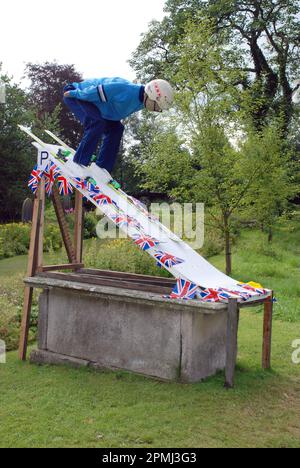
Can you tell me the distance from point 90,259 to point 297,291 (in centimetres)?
445

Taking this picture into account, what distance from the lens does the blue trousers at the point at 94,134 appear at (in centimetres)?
599

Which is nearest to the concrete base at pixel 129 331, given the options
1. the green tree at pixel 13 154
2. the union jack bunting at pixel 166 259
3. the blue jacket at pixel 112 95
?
the union jack bunting at pixel 166 259

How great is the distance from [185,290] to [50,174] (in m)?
2.36

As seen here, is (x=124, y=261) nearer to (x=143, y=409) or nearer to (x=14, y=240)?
(x=143, y=409)

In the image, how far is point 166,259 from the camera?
514 cm

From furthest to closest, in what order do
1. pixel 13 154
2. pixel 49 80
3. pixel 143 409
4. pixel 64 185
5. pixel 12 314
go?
pixel 49 80 → pixel 13 154 → pixel 12 314 → pixel 64 185 → pixel 143 409

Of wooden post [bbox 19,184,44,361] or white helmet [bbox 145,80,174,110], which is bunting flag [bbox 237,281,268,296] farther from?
wooden post [bbox 19,184,44,361]

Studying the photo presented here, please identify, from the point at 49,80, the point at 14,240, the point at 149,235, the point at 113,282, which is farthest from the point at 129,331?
the point at 49,80

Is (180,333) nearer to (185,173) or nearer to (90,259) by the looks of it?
(90,259)

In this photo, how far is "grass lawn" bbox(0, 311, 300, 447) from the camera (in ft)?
13.1


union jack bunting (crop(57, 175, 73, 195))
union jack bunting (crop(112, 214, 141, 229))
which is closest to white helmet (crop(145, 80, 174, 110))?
union jack bunting (crop(112, 214, 141, 229))

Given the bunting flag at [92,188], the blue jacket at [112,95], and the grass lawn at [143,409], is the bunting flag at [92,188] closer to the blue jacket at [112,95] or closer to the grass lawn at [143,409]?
the blue jacket at [112,95]

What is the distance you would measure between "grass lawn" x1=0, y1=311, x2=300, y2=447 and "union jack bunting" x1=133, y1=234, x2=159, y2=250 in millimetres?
1351

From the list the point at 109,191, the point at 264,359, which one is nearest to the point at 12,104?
the point at 109,191
